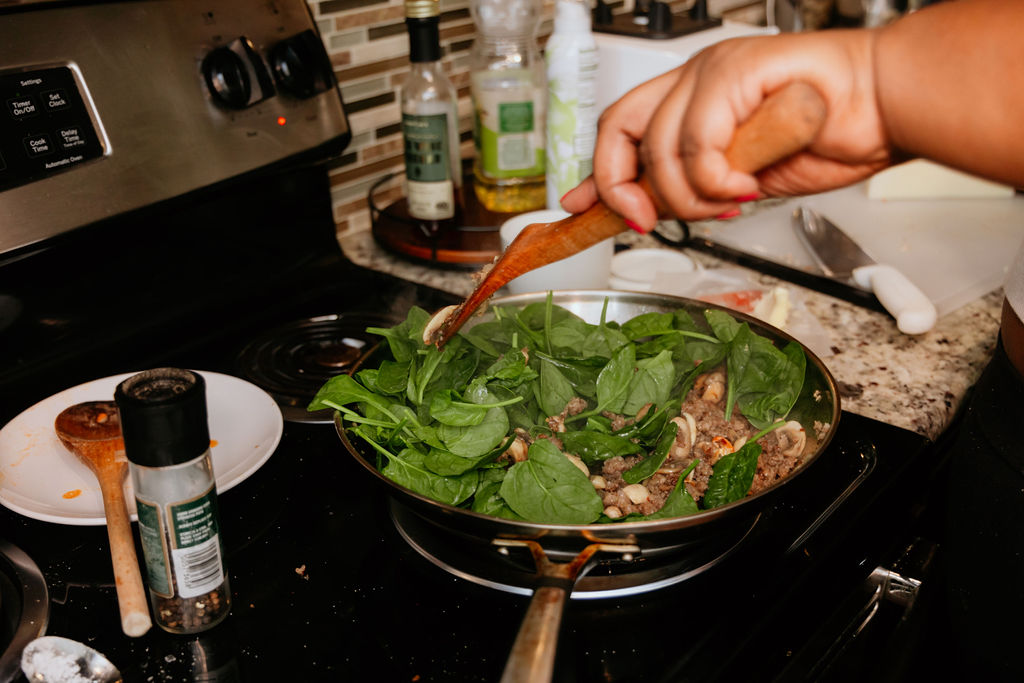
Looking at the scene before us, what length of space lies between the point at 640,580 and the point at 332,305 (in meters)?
0.64

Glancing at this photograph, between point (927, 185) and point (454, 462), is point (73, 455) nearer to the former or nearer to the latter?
point (454, 462)

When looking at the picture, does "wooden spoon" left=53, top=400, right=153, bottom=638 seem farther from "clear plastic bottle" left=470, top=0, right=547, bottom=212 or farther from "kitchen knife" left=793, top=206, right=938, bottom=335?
"kitchen knife" left=793, top=206, right=938, bottom=335

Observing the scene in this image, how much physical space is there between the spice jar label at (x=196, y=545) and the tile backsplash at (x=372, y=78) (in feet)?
2.62

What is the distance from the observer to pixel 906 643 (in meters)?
0.92

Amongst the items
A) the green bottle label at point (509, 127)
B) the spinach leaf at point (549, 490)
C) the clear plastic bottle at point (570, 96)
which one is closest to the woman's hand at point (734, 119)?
the spinach leaf at point (549, 490)

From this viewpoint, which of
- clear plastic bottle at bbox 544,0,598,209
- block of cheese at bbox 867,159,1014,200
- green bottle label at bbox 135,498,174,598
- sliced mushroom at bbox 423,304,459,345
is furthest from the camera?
block of cheese at bbox 867,159,1014,200

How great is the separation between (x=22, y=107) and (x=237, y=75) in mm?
252

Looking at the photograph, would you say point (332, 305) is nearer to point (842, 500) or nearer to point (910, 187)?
point (842, 500)

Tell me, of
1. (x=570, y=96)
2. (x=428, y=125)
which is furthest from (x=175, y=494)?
(x=570, y=96)

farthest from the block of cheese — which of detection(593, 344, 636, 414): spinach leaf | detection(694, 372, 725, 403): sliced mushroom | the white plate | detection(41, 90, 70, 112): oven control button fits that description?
detection(41, 90, 70, 112): oven control button

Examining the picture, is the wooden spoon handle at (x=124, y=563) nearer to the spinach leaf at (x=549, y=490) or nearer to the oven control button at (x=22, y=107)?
the spinach leaf at (x=549, y=490)

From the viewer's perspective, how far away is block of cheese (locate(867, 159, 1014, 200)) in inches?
57.9

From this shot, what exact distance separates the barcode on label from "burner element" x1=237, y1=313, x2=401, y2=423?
0.28 meters

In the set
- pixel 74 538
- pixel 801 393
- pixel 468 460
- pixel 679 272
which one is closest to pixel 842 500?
pixel 801 393
